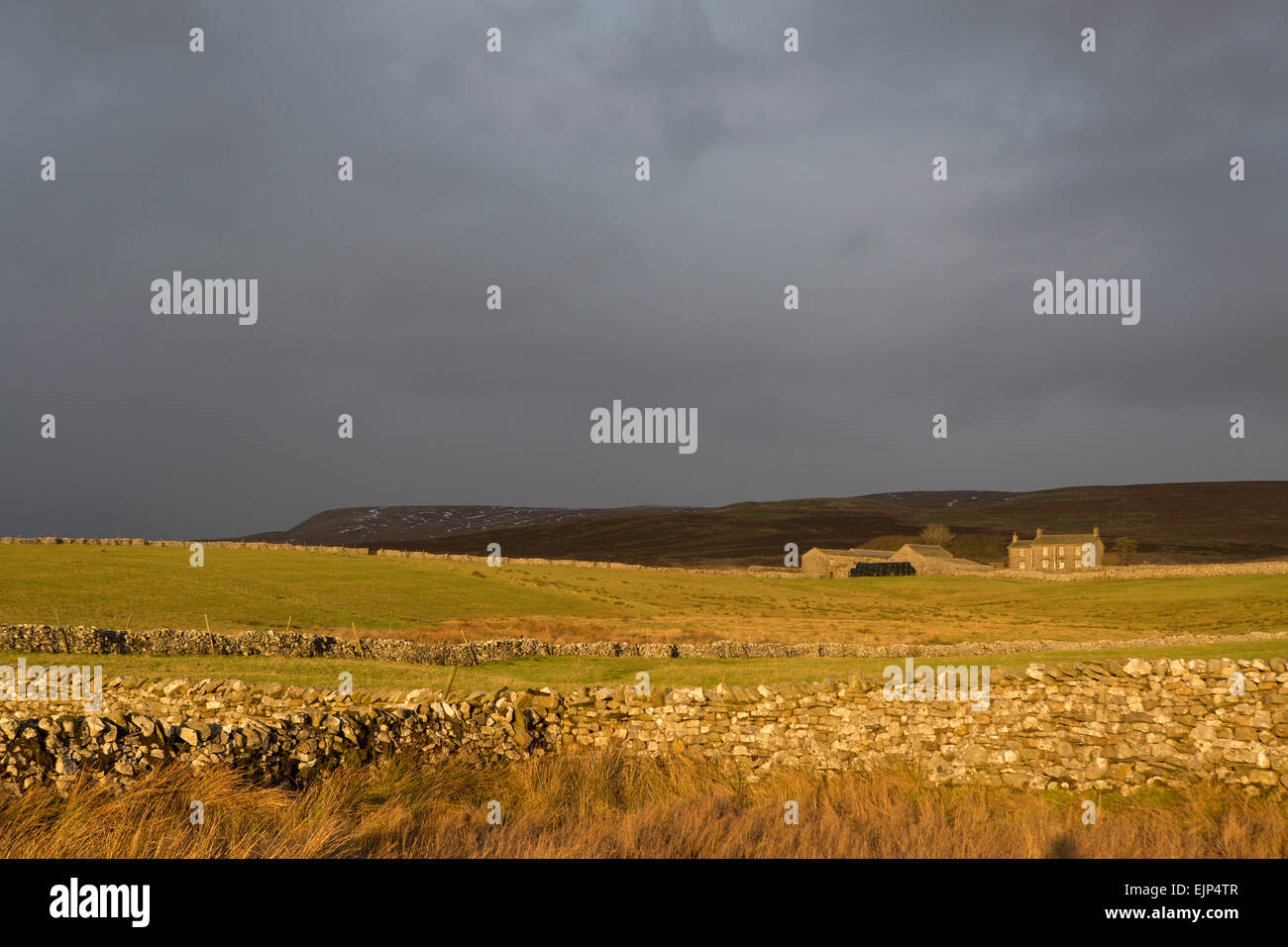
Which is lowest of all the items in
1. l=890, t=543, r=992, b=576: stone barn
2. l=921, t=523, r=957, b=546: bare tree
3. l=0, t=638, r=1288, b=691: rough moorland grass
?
l=890, t=543, r=992, b=576: stone barn

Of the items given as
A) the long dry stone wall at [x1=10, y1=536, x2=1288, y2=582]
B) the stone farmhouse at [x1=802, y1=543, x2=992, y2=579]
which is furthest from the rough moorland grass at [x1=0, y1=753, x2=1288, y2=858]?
the stone farmhouse at [x1=802, y1=543, x2=992, y2=579]

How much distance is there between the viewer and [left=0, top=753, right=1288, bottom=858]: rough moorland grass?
694 centimetres

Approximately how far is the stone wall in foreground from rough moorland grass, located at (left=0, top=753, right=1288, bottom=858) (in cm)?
51

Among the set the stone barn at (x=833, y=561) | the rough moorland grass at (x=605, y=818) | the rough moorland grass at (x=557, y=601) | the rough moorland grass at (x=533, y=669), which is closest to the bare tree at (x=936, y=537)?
the stone barn at (x=833, y=561)

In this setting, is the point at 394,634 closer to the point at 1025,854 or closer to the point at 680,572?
the point at 1025,854

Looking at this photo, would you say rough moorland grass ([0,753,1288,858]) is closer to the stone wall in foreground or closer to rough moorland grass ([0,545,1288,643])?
the stone wall in foreground

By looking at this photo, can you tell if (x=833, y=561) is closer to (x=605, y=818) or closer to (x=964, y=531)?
(x=964, y=531)

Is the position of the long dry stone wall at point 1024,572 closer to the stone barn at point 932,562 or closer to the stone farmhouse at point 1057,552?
the stone barn at point 932,562

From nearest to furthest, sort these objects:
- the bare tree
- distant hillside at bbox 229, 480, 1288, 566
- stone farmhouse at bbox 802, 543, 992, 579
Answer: stone farmhouse at bbox 802, 543, 992, 579, the bare tree, distant hillside at bbox 229, 480, 1288, 566

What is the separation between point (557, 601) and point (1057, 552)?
257ft

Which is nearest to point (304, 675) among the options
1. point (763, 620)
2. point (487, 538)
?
point (763, 620)

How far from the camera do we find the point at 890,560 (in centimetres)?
9606

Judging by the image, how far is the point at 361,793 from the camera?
31.5 feet

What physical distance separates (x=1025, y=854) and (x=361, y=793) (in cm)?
759
